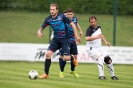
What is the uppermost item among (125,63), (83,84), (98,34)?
(98,34)

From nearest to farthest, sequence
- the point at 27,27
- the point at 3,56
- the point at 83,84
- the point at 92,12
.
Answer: the point at 83,84, the point at 3,56, the point at 92,12, the point at 27,27

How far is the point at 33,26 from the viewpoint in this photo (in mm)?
26750

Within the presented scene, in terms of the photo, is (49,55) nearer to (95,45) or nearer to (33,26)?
(95,45)

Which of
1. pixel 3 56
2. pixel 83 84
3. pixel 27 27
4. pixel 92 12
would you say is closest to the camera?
pixel 83 84

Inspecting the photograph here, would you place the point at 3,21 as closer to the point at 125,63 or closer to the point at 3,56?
the point at 3,56

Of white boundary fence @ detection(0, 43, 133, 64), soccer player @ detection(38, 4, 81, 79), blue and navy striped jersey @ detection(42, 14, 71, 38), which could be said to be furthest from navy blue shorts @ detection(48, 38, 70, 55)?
white boundary fence @ detection(0, 43, 133, 64)

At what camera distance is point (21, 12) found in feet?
74.1

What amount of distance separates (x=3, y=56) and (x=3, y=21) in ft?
9.22

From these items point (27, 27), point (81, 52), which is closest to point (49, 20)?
point (81, 52)

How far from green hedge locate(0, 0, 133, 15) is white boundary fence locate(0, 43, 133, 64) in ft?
7.45

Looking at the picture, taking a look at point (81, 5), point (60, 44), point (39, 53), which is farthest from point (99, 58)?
point (81, 5)

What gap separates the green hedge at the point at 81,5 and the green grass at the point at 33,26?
36 centimetres

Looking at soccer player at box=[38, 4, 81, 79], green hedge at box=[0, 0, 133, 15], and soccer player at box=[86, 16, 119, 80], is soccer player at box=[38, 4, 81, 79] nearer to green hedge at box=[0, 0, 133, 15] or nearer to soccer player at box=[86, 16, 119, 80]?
soccer player at box=[86, 16, 119, 80]

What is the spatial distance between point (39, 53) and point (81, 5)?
3.42 meters
